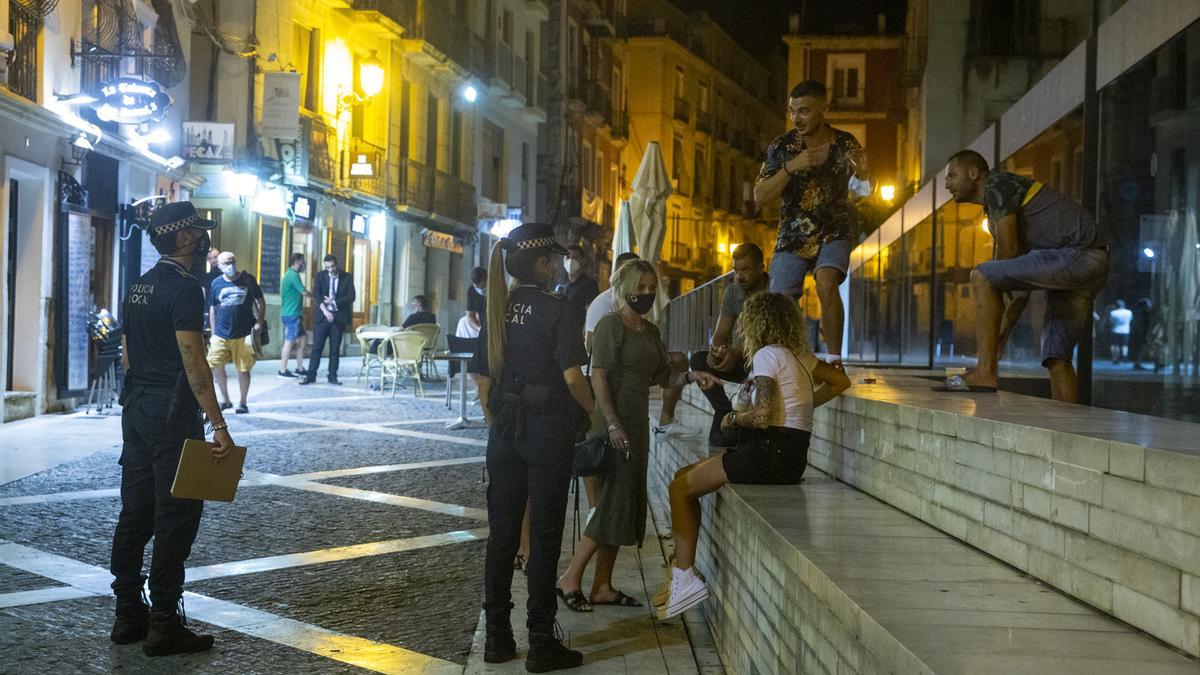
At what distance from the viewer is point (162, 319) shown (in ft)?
17.2

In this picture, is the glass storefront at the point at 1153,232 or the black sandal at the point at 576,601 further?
the black sandal at the point at 576,601

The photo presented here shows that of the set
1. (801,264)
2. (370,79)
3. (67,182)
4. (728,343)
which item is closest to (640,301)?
(801,264)

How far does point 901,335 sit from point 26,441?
926 centimetres

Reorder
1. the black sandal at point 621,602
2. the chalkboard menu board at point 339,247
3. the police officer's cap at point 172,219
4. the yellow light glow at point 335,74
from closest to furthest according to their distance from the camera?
the police officer's cap at point 172,219, the black sandal at point 621,602, the yellow light glow at point 335,74, the chalkboard menu board at point 339,247

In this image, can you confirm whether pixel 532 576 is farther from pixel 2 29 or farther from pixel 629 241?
pixel 629 241

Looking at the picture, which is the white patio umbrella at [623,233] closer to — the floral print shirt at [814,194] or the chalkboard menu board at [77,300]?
the chalkboard menu board at [77,300]

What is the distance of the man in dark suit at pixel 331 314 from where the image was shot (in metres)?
19.4

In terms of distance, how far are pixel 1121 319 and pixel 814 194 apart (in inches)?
69.2

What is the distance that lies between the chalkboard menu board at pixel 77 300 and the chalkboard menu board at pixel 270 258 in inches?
347

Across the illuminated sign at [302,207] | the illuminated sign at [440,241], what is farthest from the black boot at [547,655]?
the illuminated sign at [440,241]

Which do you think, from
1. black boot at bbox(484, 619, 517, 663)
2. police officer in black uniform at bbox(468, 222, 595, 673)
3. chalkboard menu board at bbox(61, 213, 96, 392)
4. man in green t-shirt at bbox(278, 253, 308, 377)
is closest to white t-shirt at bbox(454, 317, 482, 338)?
chalkboard menu board at bbox(61, 213, 96, 392)

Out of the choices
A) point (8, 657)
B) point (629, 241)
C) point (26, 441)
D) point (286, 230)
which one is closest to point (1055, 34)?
point (629, 241)

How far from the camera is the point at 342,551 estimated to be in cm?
710

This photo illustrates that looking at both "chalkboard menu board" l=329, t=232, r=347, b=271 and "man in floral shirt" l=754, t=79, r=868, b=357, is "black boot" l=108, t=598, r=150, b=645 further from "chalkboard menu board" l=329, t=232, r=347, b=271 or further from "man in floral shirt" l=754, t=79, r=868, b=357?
"chalkboard menu board" l=329, t=232, r=347, b=271
